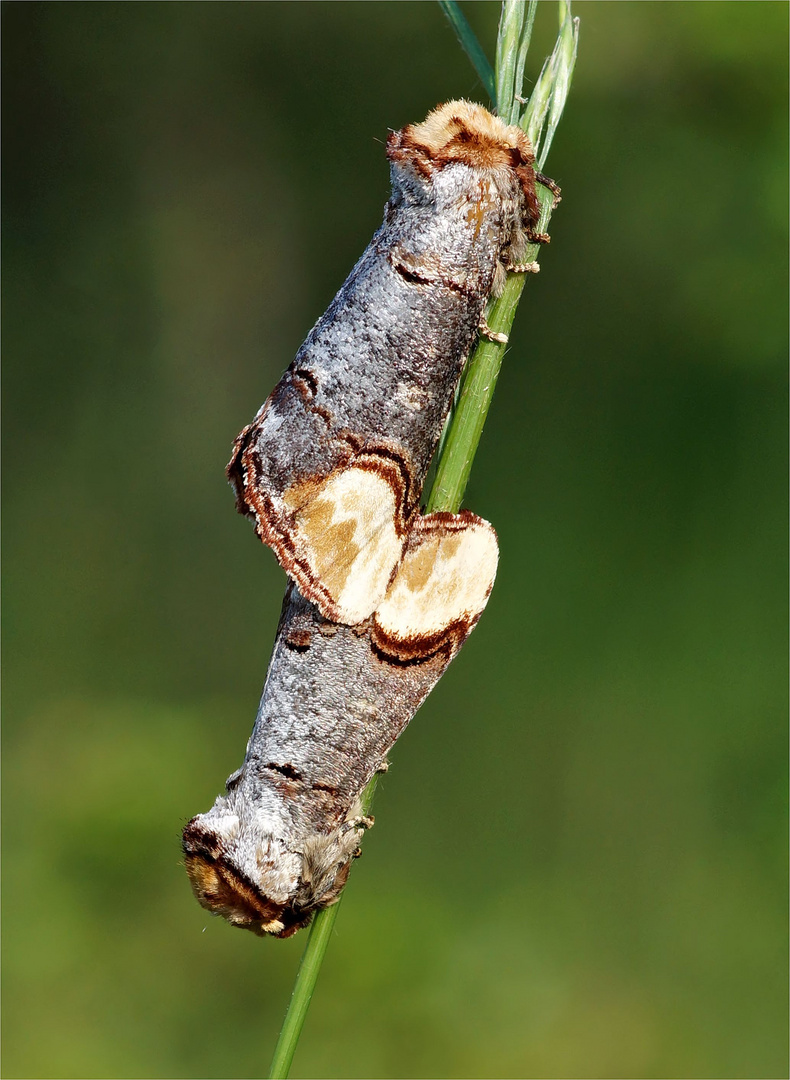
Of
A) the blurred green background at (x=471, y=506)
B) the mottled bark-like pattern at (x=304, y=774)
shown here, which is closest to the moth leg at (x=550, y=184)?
the mottled bark-like pattern at (x=304, y=774)

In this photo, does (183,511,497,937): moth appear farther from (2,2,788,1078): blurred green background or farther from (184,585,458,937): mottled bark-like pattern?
(2,2,788,1078): blurred green background


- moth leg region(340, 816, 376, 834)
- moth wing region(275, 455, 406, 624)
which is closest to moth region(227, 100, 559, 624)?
moth wing region(275, 455, 406, 624)

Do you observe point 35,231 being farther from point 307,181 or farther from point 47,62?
point 307,181

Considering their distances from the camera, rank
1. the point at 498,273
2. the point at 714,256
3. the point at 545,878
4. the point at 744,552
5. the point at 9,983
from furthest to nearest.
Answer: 1. the point at 714,256
2. the point at 744,552
3. the point at 545,878
4. the point at 9,983
5. the point at 498,273

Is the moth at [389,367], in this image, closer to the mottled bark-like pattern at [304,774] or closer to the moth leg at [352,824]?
the mottled bark-like pattern at [304,774]

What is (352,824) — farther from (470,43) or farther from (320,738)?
(470,43)

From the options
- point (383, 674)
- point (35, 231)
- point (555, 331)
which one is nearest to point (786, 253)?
point (555, 331)
